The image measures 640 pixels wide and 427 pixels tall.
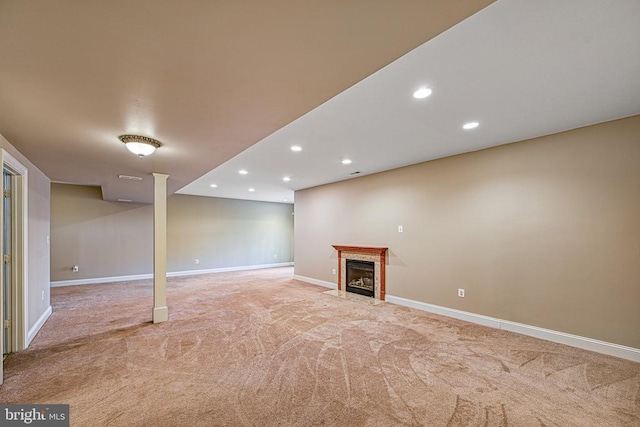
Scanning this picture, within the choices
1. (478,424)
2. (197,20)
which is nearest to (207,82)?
(197,20)

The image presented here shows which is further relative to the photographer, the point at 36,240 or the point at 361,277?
the point at 361,277

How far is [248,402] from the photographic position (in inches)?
87.7

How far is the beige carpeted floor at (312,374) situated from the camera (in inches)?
82.2

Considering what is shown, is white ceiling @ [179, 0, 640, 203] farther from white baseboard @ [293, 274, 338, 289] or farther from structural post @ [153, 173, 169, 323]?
white baseboard @ [293, 274, 338, 289]

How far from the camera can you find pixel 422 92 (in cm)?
243

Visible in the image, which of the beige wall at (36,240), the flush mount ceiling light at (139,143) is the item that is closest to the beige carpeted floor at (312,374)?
the beige wall at (36,240)

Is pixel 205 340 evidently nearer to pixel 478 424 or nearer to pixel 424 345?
pixel 424 345

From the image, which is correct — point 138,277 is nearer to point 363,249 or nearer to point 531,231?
point 363,249

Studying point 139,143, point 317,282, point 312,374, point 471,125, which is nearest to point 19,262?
point 139,143

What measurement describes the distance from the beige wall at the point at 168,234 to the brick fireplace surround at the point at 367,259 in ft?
15.1

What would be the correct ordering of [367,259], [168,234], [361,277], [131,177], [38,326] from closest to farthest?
[38,326] → [131,177] → [367,259] → [361,277] → [168,234]

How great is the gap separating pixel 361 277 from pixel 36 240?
5450mm

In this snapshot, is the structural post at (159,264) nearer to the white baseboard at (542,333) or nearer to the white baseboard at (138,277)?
the white baseboard at (542,333)

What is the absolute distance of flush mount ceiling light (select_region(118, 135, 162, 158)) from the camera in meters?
2.76
